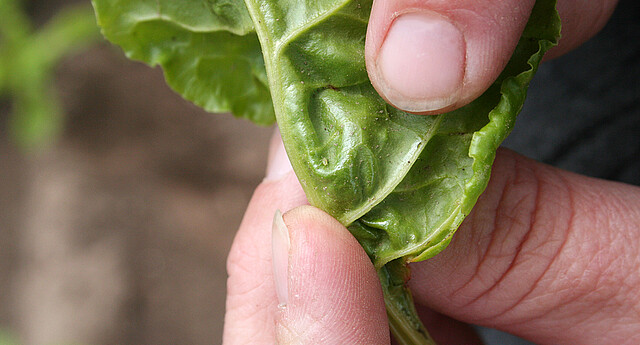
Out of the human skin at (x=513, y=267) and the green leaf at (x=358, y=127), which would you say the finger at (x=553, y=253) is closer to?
the human skin at (x=513, y=267)

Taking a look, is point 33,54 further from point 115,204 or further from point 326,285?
point 326,285

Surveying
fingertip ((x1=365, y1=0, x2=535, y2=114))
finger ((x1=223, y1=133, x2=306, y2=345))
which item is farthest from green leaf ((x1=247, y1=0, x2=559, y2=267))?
finger ((x1=223, y1=133, x2=306, y2=345))

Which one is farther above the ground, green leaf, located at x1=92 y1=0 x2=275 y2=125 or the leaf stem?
green leaf, located at x1=92 y1=0 x2=275 y2=125

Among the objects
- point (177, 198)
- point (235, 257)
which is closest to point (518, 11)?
point (235, 257)

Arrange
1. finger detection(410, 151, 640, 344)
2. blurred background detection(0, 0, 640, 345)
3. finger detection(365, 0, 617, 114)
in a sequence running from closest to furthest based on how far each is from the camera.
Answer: finger detection(365, 0, 617, 114) < finger detection(410, 151, 640, 344) < blurred background detection(0, 0, 640, 345)

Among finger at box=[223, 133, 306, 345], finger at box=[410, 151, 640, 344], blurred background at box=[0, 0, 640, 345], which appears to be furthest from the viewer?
blurred background at box=[0, 0, 640, 345]

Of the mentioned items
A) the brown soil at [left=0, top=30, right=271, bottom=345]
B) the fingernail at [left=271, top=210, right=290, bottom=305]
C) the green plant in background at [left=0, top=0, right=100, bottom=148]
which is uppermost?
the fingernail at [left=271, top=210, right=290, bottom=305]

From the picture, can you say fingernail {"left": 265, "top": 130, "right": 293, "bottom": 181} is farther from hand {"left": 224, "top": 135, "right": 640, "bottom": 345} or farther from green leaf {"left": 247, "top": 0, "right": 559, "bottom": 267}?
green leaf {"left": 247, "top": 0, "right": 559, "bottom": 267}

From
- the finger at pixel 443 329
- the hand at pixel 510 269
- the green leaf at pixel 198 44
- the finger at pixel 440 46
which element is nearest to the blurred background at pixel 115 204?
the finger at pixel 443 329
